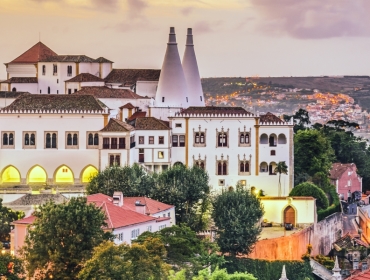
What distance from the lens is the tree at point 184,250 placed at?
44.5 metres

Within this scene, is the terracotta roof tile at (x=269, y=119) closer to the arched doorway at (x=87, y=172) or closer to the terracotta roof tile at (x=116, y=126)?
the terracotta roof tile at (x=116, y=126)

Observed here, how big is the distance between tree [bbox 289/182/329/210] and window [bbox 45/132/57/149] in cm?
1286

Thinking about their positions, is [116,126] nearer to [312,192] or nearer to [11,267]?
[312,192]

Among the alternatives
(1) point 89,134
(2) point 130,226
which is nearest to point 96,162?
(1) point 89,134

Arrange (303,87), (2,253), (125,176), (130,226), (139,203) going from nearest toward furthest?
(2,253), (130,226), (139,203), (125,176), (303,87)

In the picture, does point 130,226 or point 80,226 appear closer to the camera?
point 80,226

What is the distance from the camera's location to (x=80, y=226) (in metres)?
42.6

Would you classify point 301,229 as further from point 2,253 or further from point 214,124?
point 2,253

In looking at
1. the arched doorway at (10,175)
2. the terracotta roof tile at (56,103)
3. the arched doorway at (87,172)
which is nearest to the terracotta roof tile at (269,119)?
the terracotta roof tile at (56,103)

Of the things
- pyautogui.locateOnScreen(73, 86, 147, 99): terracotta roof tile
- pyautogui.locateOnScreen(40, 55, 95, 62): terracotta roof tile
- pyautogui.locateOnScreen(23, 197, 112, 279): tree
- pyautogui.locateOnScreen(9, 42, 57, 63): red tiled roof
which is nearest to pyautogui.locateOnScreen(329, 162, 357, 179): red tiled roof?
pyautogui.locateOnScreen(73, 86, 147, 99): terracotta roof tile

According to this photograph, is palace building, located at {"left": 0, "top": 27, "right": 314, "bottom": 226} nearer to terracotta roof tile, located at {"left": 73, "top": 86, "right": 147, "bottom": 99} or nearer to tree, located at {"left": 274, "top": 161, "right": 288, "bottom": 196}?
terracotta roof tile, located at {"left": 73, "top": 86, "right": 147, "bottom": 99}

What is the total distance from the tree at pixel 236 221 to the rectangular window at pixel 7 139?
1346cm

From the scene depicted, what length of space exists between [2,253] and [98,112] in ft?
75.8

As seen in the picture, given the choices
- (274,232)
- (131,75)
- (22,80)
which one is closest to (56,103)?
(131,75)
